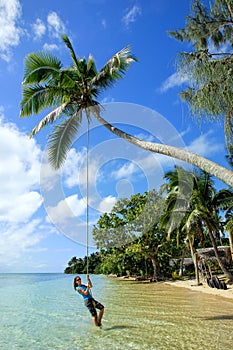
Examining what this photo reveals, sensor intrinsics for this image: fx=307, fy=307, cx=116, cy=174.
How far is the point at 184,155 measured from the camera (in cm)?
565

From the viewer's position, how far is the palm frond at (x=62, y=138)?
8062mm

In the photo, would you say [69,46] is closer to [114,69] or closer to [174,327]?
[114,69]

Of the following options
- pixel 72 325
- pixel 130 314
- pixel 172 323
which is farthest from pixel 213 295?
pixel 72 325

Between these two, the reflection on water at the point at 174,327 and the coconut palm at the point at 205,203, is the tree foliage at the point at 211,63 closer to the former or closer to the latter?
the reflection on water at the point at 174,327

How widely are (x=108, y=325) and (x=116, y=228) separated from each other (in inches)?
773

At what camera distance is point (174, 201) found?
19562 millimetres

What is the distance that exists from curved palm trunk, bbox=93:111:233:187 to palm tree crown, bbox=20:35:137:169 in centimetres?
96

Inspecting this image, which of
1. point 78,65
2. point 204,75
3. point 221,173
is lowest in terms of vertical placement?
point 221,173

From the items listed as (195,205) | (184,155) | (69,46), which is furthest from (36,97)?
(195,205)

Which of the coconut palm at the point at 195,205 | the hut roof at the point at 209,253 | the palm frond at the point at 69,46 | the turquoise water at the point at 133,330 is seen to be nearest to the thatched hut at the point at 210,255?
the hut roof at the point at 209,253

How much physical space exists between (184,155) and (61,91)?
3.96 meters

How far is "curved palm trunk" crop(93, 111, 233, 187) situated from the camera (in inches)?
191

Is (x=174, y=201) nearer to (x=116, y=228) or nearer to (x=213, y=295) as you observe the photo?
(x=213, y=295)

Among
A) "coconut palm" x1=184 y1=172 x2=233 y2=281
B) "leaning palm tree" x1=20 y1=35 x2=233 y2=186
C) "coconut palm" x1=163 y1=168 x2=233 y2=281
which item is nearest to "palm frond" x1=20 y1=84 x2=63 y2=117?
"leaning palm tree" x1=20 y1=35 x2=233 y2=186
